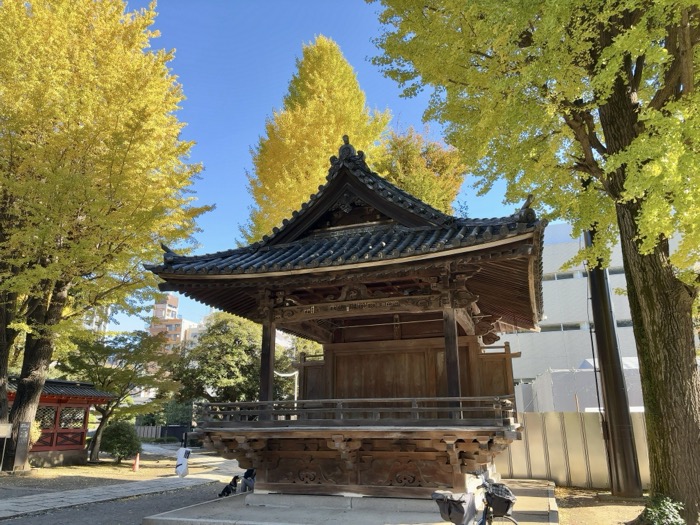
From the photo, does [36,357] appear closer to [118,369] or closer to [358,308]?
[118,369]

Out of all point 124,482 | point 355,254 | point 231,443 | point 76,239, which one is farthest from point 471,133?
point 124,482

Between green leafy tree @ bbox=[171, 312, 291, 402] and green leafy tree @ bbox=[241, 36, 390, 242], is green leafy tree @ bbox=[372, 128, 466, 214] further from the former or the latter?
green leafy tree @ bbox=[171, 312, 291, 402]

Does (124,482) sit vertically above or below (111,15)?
below

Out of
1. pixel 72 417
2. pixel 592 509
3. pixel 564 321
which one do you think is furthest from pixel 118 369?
pixel 564 321

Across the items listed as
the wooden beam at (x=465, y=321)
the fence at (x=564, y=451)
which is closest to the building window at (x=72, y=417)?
the fence at (x=564, y=451)

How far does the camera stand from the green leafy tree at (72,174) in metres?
14.4

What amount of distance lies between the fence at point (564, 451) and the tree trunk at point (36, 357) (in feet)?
51.4

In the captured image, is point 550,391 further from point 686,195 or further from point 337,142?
point 686,195

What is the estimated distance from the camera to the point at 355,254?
8.45 metres

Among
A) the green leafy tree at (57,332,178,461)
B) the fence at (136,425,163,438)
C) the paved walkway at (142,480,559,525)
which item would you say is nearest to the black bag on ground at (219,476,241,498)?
the paved walkway at (142,480,559,525)

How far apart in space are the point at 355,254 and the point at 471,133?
372 centimetres

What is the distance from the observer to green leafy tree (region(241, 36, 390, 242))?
59.4 feet

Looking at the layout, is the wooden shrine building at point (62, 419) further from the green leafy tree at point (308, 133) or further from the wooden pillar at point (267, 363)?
the wooden pillar at point (267, 363)

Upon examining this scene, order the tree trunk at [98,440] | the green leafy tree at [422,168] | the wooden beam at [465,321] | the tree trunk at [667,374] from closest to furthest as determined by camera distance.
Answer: the tree trunk at [667,374] < the wooden beam at [465,321] < the green leafy tree at [422,168] < the tree trunk at [98,440]
